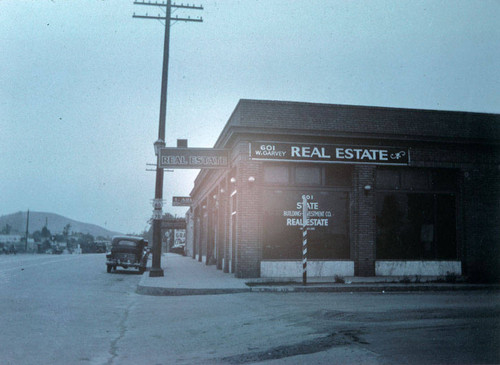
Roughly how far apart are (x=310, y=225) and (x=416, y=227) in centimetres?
407

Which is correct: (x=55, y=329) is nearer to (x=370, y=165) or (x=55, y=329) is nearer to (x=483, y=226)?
(x=370, y=165)

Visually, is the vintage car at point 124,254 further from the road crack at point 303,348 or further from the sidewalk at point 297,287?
the road crack at point 303,348

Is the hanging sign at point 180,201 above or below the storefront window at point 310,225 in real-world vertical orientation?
above

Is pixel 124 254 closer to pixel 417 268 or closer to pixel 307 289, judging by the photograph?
pixel 307 289

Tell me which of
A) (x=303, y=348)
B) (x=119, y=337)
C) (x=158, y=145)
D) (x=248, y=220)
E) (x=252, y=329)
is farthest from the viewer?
(x=158, y=145)

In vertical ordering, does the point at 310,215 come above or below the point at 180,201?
below

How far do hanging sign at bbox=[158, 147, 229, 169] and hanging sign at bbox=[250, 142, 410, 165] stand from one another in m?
2.26

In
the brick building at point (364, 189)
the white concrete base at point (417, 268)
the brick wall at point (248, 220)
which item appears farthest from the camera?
the white concrete base at point (417, 268)

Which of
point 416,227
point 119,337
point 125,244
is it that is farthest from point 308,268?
point 119,337

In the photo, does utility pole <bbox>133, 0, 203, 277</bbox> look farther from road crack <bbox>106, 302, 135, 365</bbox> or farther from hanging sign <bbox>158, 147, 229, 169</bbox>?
road crack <bbox>106, 302, 135, 365</bbox>

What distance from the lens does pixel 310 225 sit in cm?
1777

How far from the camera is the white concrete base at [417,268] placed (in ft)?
59.1

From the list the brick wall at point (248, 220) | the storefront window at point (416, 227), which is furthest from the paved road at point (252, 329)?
the storefront window at point (416, 227)

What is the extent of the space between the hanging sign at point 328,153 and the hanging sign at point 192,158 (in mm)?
2261
